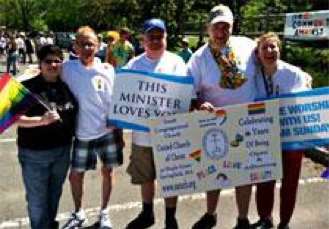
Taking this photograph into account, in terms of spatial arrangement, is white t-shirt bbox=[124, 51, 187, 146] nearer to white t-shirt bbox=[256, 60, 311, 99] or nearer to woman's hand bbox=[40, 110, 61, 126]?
white t-shirt bbox=[256, 60, 311, 99]

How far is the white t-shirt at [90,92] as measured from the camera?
169 inches

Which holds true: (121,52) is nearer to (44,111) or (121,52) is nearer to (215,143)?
(215,143)

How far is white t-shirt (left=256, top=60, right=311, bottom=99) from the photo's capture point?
14.0 feet

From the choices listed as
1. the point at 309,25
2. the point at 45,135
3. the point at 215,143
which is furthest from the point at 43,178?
the point at 309,25

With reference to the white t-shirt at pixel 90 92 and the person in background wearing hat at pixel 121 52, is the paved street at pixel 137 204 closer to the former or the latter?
the white t-shirt at pixel 90 92

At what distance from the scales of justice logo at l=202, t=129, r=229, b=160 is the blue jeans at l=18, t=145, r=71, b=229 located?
1.20 meters

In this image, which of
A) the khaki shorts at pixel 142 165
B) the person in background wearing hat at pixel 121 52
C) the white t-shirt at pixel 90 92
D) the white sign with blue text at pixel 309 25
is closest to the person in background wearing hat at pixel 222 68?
the khaki shorts at pixel 142 165

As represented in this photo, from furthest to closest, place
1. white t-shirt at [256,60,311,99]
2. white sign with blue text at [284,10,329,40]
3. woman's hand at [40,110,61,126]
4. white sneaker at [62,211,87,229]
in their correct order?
1. white sign with blue text at [284,10,329,40]
2. white sneaker at [62,211,87,229]
3. white t-shirt at [256,60,311,99]
4. woman's hand at [40,110,61,126]

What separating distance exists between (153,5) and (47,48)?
24.1 metres

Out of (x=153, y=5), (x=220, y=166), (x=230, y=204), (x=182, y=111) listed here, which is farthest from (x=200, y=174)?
(x=153, y=5)

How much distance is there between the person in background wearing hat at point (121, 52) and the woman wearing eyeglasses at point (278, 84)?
6115mm

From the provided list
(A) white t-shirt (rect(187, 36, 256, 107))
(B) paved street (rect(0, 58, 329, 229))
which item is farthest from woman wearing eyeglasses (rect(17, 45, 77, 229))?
(A) white t-shirt (rect(187, 36, 256, 107))

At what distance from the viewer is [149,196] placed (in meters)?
4.84

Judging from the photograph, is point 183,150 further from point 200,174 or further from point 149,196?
point 149,196
